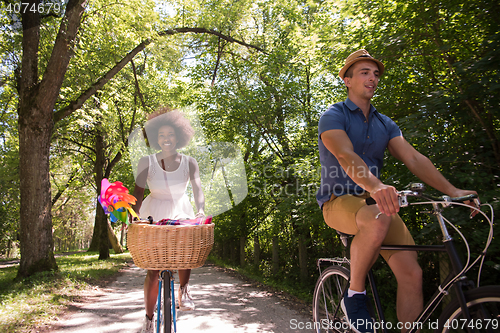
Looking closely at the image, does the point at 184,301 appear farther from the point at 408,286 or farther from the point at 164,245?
the point at 408,286

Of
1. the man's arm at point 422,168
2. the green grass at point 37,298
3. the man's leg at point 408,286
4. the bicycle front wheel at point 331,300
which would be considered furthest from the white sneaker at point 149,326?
the man's arm at point 422,168

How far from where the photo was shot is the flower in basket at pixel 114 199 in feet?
8.15

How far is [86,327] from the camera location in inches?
175

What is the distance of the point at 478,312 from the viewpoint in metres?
1.66

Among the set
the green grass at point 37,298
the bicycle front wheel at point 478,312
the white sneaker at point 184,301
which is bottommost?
the green grass at point 37,298

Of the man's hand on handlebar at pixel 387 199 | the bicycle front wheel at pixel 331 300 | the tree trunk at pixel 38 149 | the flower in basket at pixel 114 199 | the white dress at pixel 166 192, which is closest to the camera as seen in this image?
the man's hand on handlebar at pixel 387 199

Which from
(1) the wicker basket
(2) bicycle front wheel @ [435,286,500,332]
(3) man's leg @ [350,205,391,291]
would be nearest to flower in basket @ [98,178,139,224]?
(1) the wicker basket

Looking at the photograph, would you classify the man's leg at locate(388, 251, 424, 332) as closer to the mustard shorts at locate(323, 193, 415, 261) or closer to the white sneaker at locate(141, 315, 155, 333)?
the mustard shorts at locate(323, 193, 415, 261)

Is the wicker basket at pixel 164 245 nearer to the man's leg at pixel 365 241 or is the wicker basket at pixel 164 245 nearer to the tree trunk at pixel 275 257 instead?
the man's leg at pixel 365 241

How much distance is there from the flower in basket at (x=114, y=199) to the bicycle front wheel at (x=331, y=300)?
1725 mm

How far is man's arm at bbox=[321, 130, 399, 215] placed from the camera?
1.74 metres

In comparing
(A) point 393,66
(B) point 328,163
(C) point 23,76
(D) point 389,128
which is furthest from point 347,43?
(C) point 23,76

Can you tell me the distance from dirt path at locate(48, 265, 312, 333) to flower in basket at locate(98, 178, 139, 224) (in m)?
2.36

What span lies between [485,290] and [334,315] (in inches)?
55.3
